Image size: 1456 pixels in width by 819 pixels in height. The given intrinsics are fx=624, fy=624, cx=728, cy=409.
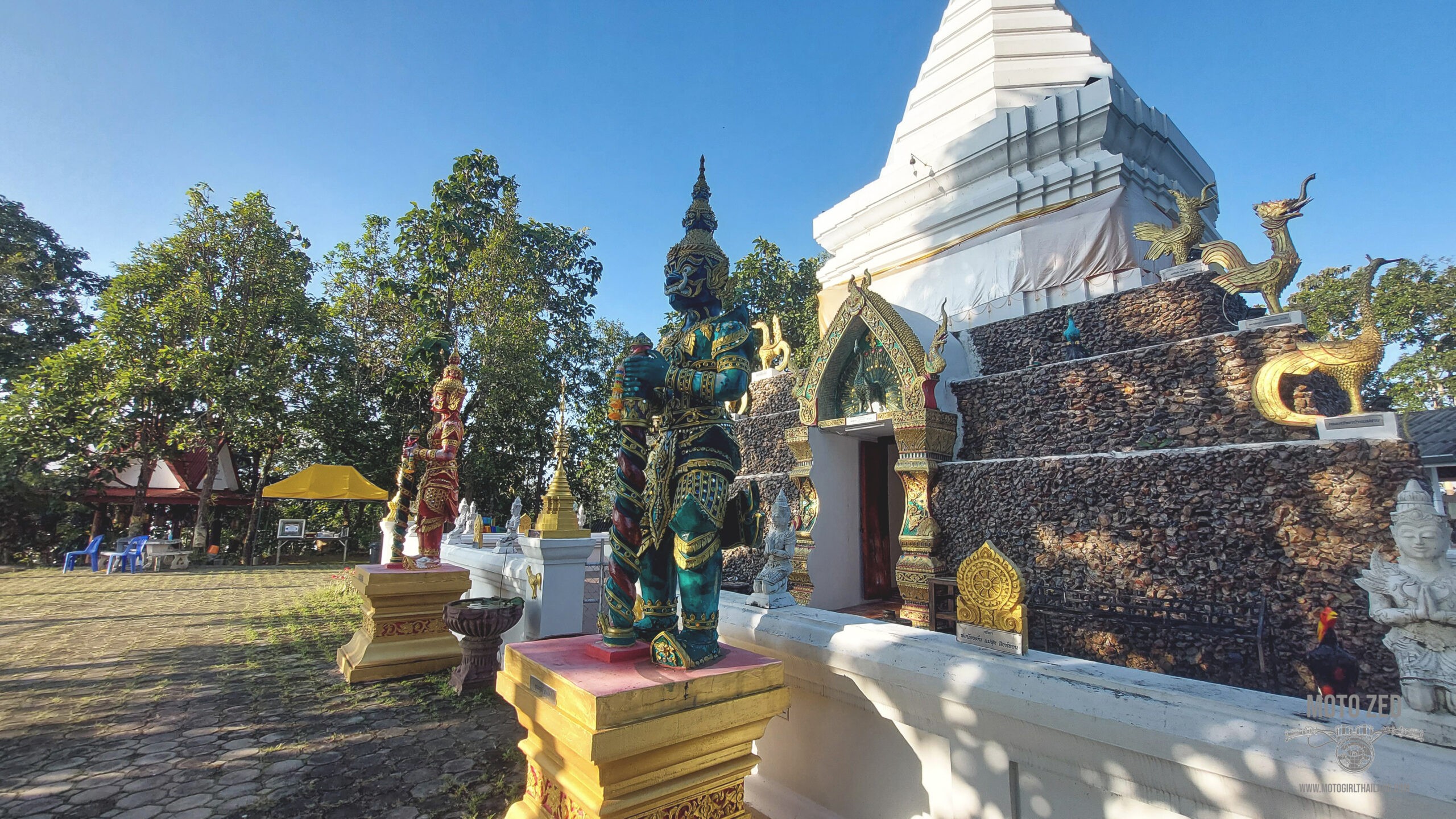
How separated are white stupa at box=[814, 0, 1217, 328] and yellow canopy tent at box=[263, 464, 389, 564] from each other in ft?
39.5

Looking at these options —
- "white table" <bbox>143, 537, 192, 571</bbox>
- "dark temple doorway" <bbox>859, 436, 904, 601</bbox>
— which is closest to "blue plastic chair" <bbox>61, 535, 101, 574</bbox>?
"white table" <bbox>143, 537, 192, 571</bbox>

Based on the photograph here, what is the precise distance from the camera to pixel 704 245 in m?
2.91

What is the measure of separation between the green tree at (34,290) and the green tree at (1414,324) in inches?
1527

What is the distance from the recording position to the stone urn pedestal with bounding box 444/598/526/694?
4852mm

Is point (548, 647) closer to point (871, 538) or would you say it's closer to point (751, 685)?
point (751, 685)

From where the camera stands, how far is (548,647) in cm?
281

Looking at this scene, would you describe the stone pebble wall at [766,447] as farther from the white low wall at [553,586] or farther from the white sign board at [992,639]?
the white sign board at [992,639]

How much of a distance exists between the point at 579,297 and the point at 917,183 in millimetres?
13430

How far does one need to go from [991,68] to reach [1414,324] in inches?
713

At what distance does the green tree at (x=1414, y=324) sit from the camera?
18156 millimetres

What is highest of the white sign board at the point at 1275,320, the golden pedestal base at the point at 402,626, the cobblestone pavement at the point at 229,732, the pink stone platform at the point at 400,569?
the white sign board at the point at 1275,320

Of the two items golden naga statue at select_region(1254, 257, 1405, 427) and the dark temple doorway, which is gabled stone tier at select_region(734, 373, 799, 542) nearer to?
the dark temple doorway

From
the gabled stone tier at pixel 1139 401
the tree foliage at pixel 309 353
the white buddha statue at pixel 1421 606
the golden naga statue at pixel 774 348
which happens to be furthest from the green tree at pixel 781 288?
the white buddha statue at pixel 1421 606

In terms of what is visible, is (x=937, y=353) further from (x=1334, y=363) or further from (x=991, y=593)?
(x=991, y=593)
